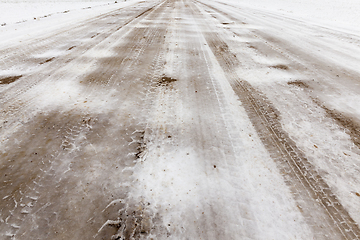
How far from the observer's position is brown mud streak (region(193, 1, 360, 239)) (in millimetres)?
1933

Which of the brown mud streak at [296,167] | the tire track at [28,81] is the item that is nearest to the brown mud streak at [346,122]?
the brown mud streak at [296,167]

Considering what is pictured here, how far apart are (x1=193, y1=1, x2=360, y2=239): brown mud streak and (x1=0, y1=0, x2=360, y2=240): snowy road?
1cm

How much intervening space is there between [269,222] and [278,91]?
2.97 m

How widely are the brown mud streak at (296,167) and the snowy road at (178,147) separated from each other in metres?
0.01

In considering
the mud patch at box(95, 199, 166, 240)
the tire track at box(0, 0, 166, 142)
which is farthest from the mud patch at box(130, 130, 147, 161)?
the tire track at box(0, 0, 166, 142)

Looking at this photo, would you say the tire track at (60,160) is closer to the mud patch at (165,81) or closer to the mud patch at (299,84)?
the mud patch at (165,81)

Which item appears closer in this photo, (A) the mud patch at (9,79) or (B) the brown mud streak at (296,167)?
(B) the brown mud streak at (296,167)

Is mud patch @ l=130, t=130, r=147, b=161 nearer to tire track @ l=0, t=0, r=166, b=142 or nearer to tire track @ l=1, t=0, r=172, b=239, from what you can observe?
tire track @ l=1, t=0, r=172, b=239

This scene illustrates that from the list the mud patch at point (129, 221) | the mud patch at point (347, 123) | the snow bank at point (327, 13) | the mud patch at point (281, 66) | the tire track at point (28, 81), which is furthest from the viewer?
the snow bank at point (327, 13)

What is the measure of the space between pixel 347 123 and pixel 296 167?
1616 millimetres

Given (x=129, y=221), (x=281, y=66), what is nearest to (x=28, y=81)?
(x=129, y=221)

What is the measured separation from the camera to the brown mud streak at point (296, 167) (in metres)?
1.93

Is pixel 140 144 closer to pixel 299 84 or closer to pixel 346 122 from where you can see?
pixel 346 122

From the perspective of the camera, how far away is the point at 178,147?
277cm
